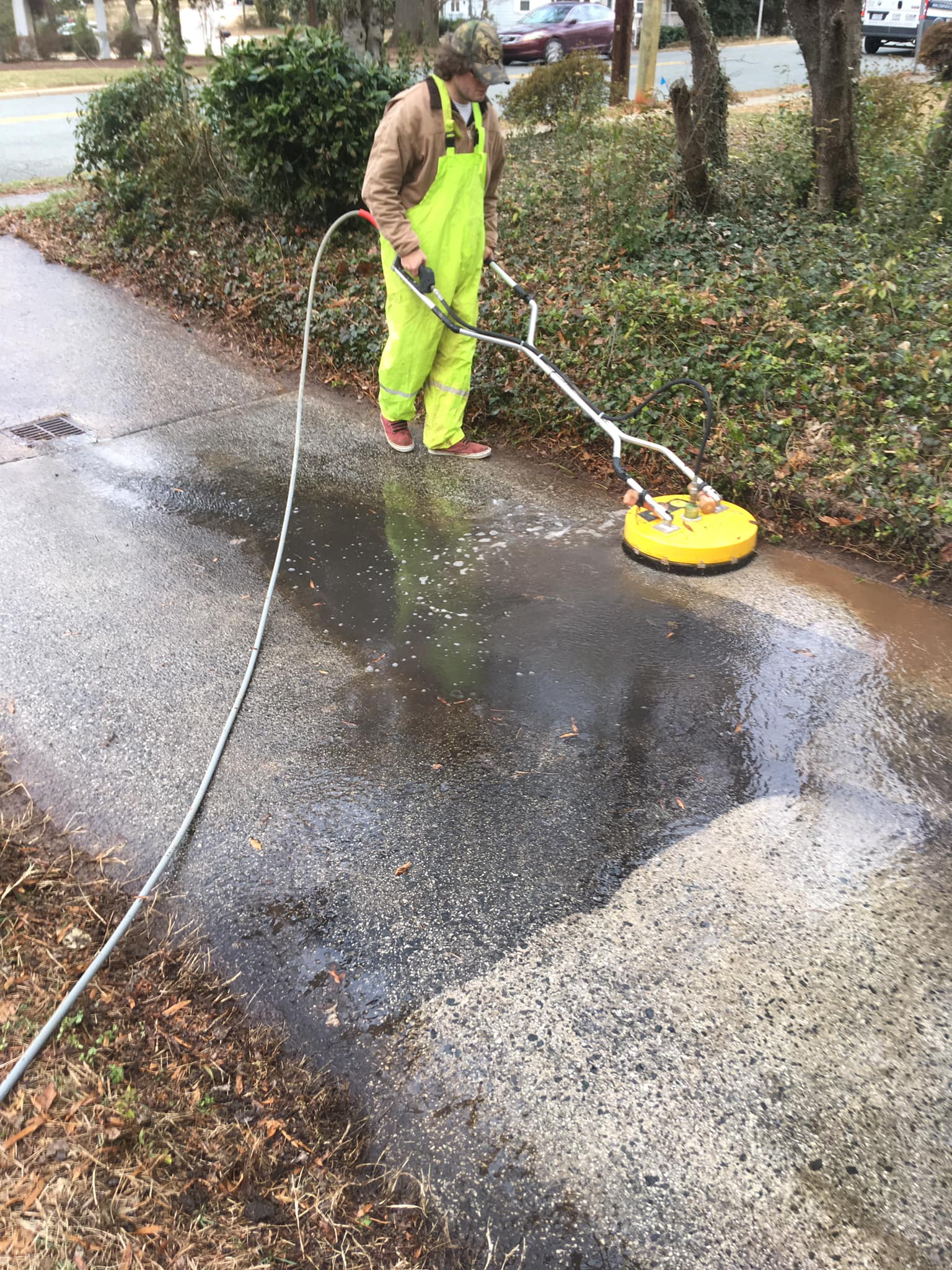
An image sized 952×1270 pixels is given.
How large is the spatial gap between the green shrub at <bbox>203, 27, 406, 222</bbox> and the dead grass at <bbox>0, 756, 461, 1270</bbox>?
21.1ft

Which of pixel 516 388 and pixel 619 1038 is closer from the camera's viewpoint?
pixel 619 1038

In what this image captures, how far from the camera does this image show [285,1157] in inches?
80.3

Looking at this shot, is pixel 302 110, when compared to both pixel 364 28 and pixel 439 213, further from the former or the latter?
pixel 439 213

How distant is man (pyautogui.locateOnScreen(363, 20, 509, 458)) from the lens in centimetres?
442

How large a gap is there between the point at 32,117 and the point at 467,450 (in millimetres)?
16348

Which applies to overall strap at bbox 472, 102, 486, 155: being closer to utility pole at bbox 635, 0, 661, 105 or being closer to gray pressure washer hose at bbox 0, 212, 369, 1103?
gray pressure washer hose at bbox 0, 212, 369, 1103

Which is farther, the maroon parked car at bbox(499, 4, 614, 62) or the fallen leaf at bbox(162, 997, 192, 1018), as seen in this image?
the maroon parked car at bbox(499, 4, 614, 62)

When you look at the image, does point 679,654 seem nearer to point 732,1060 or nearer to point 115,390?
point 732,1060

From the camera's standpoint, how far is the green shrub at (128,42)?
97.3 feet

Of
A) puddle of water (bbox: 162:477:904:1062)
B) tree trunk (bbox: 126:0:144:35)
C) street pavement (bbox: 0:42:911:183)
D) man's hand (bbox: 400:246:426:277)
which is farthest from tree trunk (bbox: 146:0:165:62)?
puddle of water (bbox: 162:477:904:1062)

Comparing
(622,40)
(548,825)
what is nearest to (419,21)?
(622,40)

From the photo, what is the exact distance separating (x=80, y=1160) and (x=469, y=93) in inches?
175

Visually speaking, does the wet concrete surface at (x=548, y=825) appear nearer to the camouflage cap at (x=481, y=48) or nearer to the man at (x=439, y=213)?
the man at (x=439, y=213)

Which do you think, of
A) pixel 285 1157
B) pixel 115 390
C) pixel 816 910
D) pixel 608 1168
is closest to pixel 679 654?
pixel 816 910
